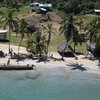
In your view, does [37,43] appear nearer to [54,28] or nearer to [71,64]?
[71,64]

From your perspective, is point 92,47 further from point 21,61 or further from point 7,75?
point 7,75

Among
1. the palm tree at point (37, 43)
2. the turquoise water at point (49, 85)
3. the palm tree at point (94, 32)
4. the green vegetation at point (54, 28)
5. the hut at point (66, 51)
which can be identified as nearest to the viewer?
the turquoise water at point (49, 85)

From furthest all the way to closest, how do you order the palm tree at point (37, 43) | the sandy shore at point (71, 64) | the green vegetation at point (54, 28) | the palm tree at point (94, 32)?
the palm tree at point (94, 32) < the green vegetation at point (54, 28) < the palm tree at point (37, 43) < the sandy shore at point (71, 64)

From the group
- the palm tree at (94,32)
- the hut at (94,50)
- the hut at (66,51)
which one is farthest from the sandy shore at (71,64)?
the palm tree at (94,32)

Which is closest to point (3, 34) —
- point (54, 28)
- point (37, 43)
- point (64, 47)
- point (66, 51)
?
point (54, 28)

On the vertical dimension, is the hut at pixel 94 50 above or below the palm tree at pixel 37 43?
below

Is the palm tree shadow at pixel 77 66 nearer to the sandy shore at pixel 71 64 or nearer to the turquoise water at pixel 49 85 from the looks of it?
the sandy shore at pixel 71 64

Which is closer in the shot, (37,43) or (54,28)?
(37,43)

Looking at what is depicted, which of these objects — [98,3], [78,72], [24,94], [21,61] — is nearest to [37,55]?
[21,61]
